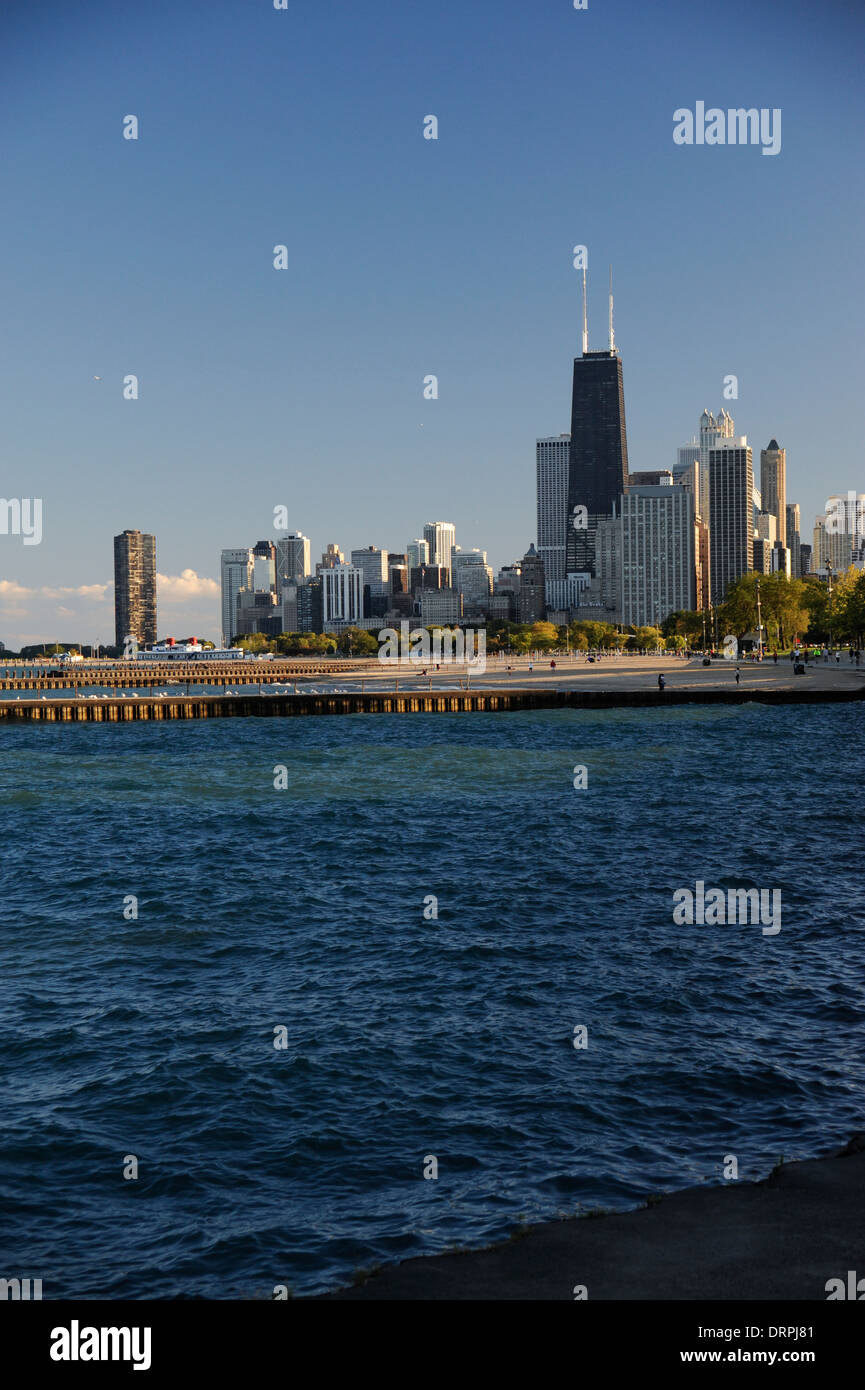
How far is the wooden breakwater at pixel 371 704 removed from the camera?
119 meters

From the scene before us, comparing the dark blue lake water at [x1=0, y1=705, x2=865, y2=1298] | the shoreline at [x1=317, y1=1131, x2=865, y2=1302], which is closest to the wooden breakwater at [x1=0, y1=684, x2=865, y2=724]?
the dark blue lake water at [x1=0, y1=705, x2=865, y2=1298]

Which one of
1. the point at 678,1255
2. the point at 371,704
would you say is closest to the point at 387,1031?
the point at 678,1255

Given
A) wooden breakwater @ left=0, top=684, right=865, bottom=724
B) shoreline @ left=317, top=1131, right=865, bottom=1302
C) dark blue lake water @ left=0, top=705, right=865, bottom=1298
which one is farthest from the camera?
wooden breakwater @ left=0, top=684, right=865, bottom=724

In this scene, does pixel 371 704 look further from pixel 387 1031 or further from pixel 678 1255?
pixel 678 1255

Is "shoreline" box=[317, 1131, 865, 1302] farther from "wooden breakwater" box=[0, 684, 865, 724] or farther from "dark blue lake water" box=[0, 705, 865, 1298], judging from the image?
"wooden breakwater" box=[0, 684, 865, 724]

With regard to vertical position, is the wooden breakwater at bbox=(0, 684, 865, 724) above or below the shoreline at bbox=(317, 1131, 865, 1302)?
above

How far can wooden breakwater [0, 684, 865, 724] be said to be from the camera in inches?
4685

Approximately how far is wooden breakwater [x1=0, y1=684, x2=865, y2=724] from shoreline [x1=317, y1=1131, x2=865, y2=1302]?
10679 cm

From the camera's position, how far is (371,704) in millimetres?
120688

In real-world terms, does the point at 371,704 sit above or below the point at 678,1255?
above

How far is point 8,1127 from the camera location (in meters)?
17.0

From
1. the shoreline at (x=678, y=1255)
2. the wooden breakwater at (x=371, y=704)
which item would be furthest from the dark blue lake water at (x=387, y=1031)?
the wooden breakwater at (x=371, y=704)

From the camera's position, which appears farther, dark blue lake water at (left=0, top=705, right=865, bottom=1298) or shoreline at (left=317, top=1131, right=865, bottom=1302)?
dark blue lake water at (left=0, top=705, right=865, bottom=1298)

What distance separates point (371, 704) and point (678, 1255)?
361ft
